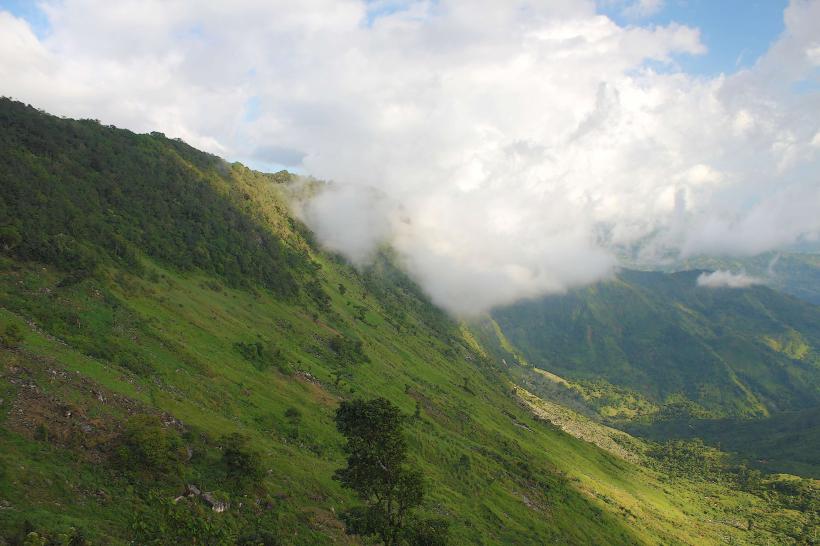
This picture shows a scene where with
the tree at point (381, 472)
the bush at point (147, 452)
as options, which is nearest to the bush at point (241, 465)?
the bush at point (147, 452)

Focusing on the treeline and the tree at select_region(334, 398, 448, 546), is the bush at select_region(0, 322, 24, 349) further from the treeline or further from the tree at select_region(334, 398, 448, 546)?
the tree at select_region(334, 398, 448, 546)

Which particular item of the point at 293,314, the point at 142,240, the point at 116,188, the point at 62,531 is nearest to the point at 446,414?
the point at 293,314

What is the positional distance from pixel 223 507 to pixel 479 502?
74296mm

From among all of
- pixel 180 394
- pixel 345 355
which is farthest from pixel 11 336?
pixel 345 355

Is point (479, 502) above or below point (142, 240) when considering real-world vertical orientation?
below

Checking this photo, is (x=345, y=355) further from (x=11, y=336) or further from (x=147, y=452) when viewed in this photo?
(x=147, y=452)

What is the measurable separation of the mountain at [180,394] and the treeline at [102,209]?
618 millimetres

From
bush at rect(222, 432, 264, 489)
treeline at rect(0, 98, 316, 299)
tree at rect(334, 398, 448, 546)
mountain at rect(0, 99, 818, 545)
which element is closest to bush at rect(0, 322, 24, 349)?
mountain at rect(0, 99, 818, 545)

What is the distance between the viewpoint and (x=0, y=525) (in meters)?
29.2

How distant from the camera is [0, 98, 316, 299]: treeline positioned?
300ft

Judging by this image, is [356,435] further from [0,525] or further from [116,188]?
[116,188]

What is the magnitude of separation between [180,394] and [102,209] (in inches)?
3428

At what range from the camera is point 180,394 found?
6981cm

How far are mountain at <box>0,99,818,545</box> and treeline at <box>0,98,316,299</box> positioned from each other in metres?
0.62
